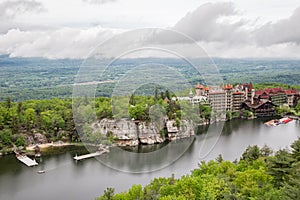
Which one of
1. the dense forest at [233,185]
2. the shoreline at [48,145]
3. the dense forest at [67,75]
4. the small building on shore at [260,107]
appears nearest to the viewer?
the dense forest at [67,75]

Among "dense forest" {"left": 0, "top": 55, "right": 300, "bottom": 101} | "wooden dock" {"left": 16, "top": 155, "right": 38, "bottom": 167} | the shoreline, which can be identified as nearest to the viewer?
"dense forest" {"left": 0, "top": 55, "right": 300, "bottom": 101}

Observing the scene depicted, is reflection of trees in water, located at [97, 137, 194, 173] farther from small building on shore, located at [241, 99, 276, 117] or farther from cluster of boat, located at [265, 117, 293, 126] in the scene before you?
small building on shore, located at [241, 99, 276, 117]

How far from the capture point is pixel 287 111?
595 inches

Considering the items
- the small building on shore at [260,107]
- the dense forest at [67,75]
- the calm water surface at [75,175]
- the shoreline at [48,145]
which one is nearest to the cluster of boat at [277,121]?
the small building on shore at [260,107]

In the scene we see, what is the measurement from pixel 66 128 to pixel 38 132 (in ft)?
2.82

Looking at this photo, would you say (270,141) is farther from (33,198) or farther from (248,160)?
(33,198)

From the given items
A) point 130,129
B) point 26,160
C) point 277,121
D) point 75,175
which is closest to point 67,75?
point 75,175

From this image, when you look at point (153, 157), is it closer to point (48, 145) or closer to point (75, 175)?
point (75, 175)

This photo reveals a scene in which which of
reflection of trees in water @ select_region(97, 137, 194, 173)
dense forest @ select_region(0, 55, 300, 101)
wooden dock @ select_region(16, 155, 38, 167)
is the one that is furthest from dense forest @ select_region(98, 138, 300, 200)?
wooden dock @ select_region(16, 155, 38, 167)

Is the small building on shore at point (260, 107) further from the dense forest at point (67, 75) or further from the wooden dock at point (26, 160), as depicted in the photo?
the wooden dock at point (26, 160)

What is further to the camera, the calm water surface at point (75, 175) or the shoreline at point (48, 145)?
the shoreline at point (48, 145)

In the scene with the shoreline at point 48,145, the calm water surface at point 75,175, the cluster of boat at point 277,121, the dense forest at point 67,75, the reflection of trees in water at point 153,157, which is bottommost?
the calm water surface at point 75,175

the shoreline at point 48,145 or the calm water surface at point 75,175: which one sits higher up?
the shoreline at point 48,145

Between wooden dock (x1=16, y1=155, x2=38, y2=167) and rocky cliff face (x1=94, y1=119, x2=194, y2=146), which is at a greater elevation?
rocky cliff face (x1=94, y1=119, x2=194, y2=146)
